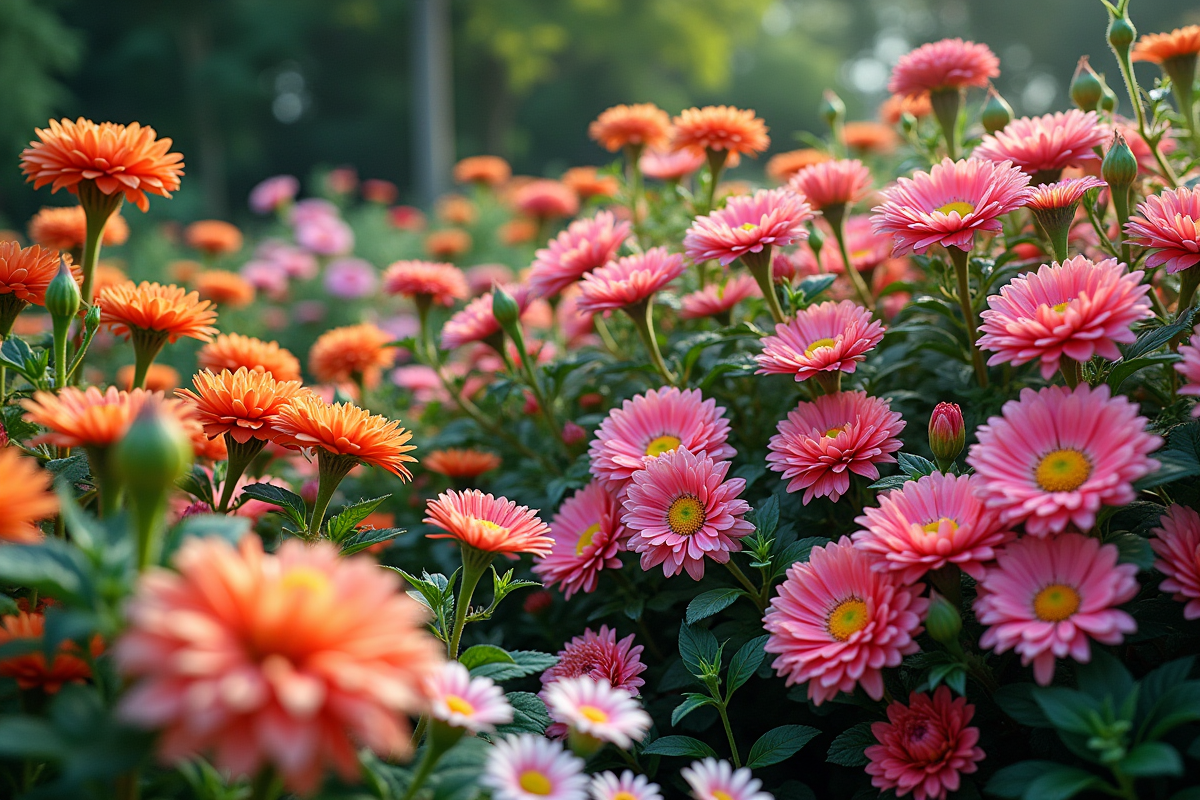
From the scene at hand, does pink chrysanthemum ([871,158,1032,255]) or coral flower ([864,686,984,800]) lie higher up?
pink chrysanthemum ([871,158,1032,255])

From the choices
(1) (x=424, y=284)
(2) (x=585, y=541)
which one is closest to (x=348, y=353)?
(1) (x=424, y=284)

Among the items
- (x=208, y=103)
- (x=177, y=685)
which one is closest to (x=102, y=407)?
(x=177, y=685)

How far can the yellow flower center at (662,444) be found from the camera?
5.26 feet

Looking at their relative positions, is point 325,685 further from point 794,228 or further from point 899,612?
point 794,228

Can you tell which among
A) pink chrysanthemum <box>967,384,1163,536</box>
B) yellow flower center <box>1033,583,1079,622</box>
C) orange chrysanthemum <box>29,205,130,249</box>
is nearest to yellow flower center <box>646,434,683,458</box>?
pink chrysanthemum <box>967,384,1163,536</box>

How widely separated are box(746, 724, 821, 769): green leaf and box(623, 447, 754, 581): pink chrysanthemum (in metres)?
0.29

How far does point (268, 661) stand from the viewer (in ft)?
2.23

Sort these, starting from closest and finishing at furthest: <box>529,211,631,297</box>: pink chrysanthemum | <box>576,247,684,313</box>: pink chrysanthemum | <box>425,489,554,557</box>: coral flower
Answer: <box>425,489,554,557</box>: coral flower → <box>576,247,684,313</box>: pink chrysanthemum → <box>529,211,631,297</box>: pink chrysanthemum

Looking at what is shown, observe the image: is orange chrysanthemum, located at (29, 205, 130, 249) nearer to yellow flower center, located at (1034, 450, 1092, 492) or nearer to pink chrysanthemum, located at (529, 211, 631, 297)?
pink chrysanthemum, located at (529, 211, 631, 297)

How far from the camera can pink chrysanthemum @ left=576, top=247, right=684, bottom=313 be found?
1.67 metres

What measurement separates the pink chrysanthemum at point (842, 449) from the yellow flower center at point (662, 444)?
0.21 m

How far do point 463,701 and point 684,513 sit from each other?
54 cm

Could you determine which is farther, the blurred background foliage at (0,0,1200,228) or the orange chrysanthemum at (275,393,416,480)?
the blurred background foliage at (0,0,1200,228)

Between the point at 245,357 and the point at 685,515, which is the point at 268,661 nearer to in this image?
the point at 685,515
